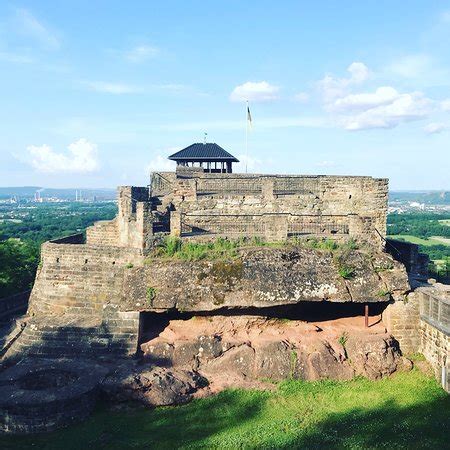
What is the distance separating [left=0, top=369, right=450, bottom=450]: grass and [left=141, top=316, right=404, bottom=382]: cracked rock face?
55 cm

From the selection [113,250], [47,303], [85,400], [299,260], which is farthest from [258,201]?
[85,400]

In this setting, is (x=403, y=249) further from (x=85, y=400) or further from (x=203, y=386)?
(x=85, y=400)

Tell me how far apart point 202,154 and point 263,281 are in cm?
1549

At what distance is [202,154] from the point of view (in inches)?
1120

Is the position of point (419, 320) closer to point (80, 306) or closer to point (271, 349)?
point (271, 349)

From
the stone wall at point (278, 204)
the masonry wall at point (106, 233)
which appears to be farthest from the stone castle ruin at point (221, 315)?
the masonry wall at point (106, 233)

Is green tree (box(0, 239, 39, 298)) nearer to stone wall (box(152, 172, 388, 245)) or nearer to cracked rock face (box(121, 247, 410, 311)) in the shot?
stone wall (box(152, 172, 388, 245))

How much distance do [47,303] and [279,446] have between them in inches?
373

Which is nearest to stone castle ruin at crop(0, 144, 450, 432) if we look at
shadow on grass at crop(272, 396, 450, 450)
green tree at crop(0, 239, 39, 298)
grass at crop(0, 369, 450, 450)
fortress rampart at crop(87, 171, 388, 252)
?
fortress rampart at crop(87, 171, 388, 252)

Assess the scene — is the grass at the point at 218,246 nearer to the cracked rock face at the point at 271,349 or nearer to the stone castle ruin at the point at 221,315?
the stone castle ruin at the point at 221,315

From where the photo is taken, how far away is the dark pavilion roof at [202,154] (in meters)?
28.1

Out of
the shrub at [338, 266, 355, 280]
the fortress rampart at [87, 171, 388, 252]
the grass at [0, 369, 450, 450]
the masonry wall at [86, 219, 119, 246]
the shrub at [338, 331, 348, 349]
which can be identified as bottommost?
the grass at [0, 369, 450, 450]

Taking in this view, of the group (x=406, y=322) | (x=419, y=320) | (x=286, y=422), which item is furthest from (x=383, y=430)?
(x=419, y=320)

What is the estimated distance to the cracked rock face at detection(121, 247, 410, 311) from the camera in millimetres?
14250
